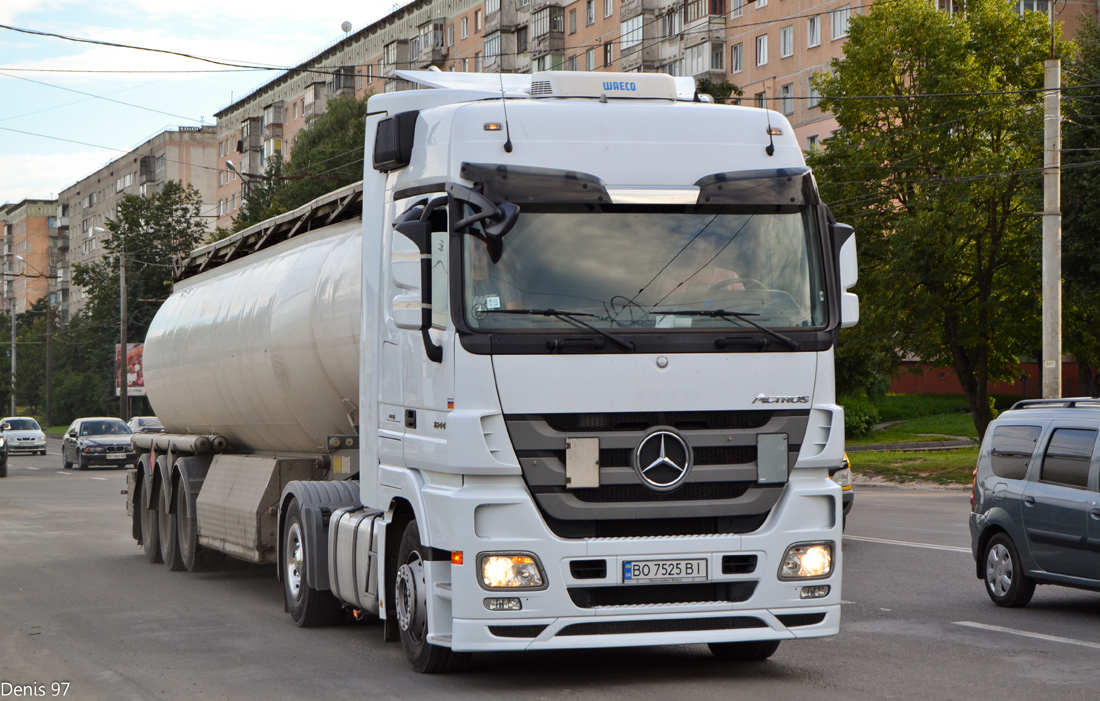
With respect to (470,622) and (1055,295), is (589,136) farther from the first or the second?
(1055,295)

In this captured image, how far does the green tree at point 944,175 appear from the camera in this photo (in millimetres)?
34031

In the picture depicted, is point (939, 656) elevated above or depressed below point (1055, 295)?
below

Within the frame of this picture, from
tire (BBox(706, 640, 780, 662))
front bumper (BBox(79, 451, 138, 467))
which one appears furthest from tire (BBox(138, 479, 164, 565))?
front bumper (BBox(79, 451, 138, 467))

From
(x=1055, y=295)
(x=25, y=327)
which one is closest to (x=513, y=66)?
(x=1055, y=295)

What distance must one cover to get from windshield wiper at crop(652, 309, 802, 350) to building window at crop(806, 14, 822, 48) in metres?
52.0

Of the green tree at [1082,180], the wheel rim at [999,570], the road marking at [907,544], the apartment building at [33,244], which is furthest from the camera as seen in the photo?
the apartment building at [33,244]

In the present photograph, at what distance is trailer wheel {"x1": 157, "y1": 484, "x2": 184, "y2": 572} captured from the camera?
15.0 m

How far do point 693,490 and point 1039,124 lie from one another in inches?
1020

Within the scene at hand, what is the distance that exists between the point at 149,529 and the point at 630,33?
166 feet

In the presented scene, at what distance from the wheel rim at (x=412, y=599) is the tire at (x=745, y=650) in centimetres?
184

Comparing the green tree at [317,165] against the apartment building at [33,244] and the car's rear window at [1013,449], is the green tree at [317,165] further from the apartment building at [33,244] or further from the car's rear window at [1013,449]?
the apartment building at [33,244]

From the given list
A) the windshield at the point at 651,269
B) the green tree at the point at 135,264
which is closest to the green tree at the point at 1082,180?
the windshield at the point at 651,269

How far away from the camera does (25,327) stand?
127312 millimetres

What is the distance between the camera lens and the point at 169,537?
15.1 meters
